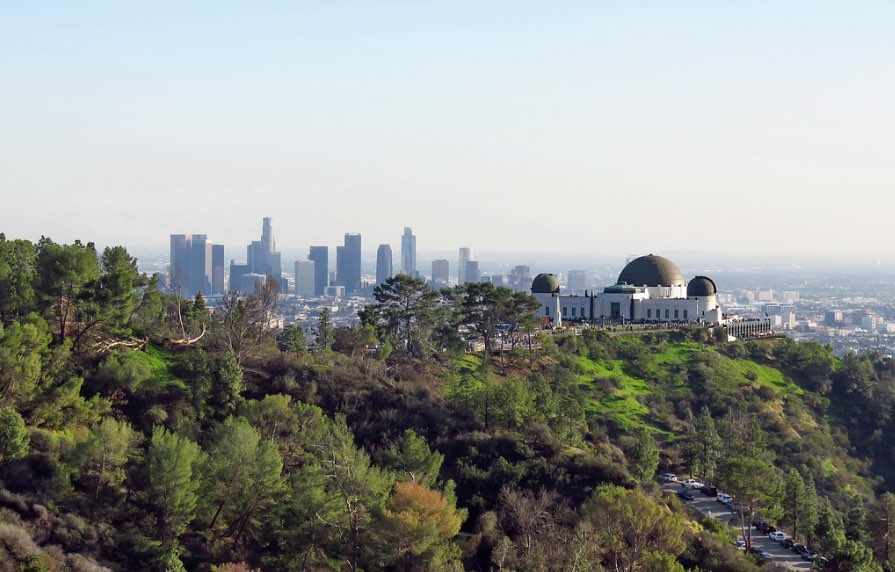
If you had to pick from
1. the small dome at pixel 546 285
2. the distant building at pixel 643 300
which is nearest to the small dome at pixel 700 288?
the distant building at pixel 643 300

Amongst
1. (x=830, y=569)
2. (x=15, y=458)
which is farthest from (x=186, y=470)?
(x=830, y=569)

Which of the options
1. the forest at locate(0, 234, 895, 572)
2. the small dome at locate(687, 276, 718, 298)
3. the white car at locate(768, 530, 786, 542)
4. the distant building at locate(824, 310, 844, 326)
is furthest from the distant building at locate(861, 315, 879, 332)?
the white car at locate(768, 530, 786, 542)

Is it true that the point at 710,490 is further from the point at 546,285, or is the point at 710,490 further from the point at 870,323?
the point at 870,323

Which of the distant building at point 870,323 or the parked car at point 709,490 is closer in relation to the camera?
the parked car at point 709,490

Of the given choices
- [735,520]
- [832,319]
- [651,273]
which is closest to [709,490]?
[735,520]

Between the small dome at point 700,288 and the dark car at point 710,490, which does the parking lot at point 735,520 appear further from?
the small dome at point 700,288

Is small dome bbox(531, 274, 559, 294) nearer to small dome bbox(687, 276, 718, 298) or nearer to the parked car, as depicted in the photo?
small dome bbox(687, 276, 718, 298)
